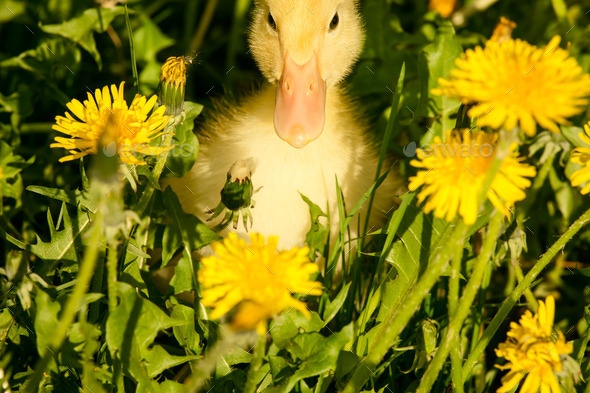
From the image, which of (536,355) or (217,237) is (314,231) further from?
(536,355)

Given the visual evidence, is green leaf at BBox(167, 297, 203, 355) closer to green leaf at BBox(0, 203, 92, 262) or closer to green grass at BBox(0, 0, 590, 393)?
green grass at BBox(0, 0, 590, 393)

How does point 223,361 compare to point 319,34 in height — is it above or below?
below

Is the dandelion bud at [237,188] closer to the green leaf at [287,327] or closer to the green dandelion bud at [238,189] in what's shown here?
the green dandelion bud at [238,189]

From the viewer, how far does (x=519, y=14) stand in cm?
352

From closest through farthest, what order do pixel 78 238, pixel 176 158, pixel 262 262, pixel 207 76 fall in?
pixel 262 262 < pixel 78 238 < pixel 176 158 < pixel 207 76

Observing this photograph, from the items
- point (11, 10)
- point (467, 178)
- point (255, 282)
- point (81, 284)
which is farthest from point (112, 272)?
point (11, 10)

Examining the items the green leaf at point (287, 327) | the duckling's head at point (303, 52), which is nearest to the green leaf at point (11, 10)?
the duckling's head at point (303, 52)

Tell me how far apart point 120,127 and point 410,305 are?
76cm

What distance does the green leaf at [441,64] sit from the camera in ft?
7.22

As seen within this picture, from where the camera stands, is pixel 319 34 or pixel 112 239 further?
pixel 319 34

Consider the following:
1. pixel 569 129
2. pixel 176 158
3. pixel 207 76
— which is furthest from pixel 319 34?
pixel 207 76

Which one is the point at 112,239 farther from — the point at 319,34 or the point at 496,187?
the point at 319,34

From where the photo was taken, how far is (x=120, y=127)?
4.83 ft

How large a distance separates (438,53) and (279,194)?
744mm
